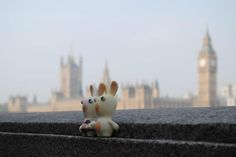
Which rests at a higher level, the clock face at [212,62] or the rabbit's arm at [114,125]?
the clock face at [212,62]

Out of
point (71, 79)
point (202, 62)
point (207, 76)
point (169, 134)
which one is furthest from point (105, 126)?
point (71, 79)

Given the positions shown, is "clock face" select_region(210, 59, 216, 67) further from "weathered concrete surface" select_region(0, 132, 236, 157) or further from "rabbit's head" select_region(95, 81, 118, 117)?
"rabbit's head" select_region(95, 81, 118, 117)

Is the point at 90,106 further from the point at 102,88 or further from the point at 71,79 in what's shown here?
the point at 71,79

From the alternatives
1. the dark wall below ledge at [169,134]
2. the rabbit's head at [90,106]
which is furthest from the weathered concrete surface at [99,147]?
the rabbit's head at [90,106]

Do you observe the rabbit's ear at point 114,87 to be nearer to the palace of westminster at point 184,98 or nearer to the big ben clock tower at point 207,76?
the palace of westminster at point 184,98

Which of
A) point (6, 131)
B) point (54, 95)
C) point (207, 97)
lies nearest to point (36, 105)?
point (54, 95)

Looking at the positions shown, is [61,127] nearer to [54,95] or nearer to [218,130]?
[218,130]

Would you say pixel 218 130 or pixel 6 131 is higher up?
pixel 218 130

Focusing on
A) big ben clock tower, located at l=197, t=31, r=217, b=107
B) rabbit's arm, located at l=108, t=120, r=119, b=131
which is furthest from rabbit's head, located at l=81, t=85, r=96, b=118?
big ben clock tower, located at l=197, t=31, r=217, b=107

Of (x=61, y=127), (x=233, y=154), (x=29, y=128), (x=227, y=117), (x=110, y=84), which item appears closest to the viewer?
(x=233, y=154)
